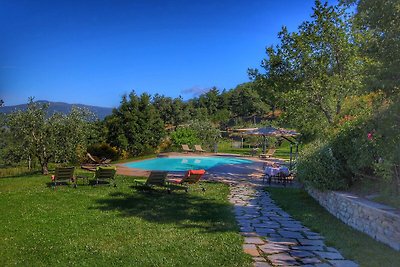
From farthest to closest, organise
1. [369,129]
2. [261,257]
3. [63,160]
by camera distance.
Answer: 1. [63,160]
2. [369,129]
3. [261,257]

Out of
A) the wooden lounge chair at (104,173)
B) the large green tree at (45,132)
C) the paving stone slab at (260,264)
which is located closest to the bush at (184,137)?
the large green tree at (45,132)

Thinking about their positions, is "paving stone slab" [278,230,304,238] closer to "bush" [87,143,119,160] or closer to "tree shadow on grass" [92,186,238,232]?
"tree shadow on grass" [92,186,238,232]

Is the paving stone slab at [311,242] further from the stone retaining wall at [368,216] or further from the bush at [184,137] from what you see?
the bush at [184,137]

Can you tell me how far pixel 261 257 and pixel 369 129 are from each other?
12.2 ft

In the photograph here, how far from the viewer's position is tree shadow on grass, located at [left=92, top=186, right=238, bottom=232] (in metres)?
7.40

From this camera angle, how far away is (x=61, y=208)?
336 inches

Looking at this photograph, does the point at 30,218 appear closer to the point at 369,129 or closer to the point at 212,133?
the point at 369,129

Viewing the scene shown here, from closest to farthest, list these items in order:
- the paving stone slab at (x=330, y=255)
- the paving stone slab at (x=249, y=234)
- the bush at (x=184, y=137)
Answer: the paving stone slab at (x=330, y=255) < the paving stone slab at (x=249, y=234) < the bush at (x=184, y=137)

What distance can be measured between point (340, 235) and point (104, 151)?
2074 centimetres

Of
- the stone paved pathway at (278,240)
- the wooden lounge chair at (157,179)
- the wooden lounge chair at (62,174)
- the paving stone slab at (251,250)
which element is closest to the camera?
the stone paved pathway at (278,240)

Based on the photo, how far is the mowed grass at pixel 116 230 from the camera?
508cm

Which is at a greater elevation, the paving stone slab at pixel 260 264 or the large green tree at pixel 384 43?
the large green tree at pixel 384 43

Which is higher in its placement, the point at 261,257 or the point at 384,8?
the point at 384,8

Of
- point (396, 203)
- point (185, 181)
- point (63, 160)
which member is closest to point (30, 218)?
point (185, 181)
